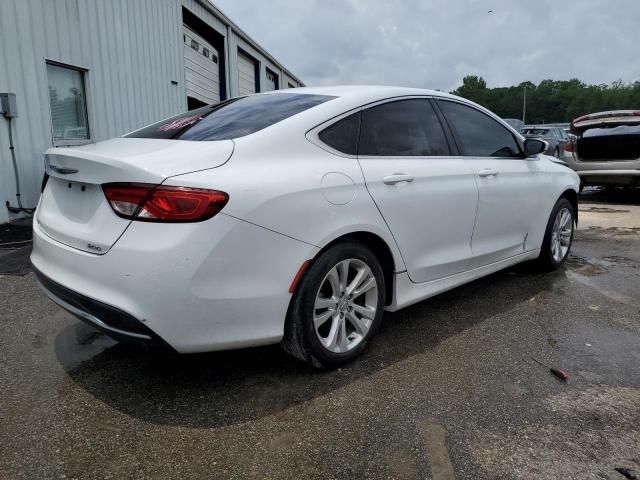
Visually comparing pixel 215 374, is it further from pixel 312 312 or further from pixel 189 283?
pixel 189 283

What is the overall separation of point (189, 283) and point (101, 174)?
2.21ft

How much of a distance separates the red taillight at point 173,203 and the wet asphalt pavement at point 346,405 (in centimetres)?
63

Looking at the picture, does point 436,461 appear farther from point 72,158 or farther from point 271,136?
point 72,158

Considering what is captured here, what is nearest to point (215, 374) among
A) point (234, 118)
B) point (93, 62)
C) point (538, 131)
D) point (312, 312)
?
point (312, 312)

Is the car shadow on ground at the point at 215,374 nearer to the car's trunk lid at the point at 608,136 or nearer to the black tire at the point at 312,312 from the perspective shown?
the black tire at the point at 312,312

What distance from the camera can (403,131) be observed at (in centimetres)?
321

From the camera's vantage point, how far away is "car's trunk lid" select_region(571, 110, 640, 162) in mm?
8883

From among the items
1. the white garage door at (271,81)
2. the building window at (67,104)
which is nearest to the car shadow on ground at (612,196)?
the building window at (67,104)

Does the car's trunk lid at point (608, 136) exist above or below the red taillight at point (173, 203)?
above

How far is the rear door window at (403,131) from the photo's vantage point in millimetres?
2975

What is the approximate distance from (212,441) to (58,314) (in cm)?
207

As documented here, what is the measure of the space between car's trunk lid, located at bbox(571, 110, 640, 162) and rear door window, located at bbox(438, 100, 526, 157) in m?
6.03

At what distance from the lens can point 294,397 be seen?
2529mm

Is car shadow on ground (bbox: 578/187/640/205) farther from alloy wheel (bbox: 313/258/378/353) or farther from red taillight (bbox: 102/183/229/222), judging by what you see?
red taillight (bbox: 102/183/229/222)
